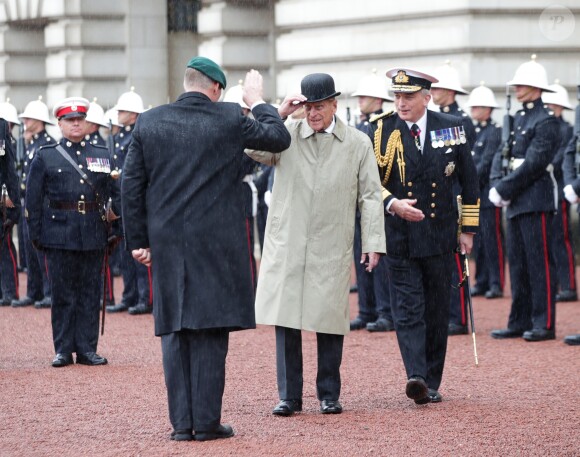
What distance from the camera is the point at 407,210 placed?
885cm

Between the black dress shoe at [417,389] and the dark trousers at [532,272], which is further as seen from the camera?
the dark trousers at [532,272]

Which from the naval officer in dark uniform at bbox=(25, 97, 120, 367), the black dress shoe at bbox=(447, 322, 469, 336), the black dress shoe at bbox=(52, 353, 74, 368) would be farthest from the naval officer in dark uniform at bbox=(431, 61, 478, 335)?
the black dress shoe at bbox=(52, 353, 74, 368)

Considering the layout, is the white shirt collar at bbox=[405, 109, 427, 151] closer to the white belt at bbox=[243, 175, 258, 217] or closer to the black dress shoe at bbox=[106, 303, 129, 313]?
the white belt at bbox=[243, 175, 258, 217]

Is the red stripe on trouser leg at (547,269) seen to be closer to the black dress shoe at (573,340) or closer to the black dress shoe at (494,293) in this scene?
the black dress shoe at (573,340)

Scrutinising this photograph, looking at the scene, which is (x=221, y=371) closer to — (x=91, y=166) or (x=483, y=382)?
(x=483, y=382)

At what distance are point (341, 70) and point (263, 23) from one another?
2.44m

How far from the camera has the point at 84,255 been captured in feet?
35.6

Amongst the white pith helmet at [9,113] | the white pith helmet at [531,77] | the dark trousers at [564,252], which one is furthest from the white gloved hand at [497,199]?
the white pith helmet at [9,113]

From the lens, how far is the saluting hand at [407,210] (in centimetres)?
884

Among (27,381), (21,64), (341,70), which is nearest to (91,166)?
(27,381)

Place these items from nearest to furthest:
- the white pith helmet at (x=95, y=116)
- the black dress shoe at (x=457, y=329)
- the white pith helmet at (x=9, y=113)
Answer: the black dress shoe at (x=457, y=329)
the white pith helmet at (x=95, y=116)
the white pith helmet at (x=9, y=113)

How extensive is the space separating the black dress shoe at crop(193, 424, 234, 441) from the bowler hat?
1809 millimetres

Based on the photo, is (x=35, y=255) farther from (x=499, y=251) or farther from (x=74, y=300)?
(x=74, y=300)

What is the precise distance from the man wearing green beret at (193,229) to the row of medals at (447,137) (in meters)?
1.54
